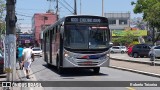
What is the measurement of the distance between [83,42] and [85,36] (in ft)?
1.22

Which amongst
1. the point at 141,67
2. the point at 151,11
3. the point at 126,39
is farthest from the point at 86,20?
the point at 126,39

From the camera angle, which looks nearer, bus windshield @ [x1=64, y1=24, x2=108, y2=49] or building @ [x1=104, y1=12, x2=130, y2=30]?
bus windshield @ [x1=64, y1=24, x2=108, y2=49]

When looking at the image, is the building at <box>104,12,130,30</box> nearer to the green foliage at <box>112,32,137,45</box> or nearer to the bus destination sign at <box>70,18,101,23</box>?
the green foliage at <box>112,32,137,45</box>

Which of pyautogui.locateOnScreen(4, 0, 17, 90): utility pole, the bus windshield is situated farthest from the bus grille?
pyautogui.locateOnScreen(4, 0, 17, 90): utility pole

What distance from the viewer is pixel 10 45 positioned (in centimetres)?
1423

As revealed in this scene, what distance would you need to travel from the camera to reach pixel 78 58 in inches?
871

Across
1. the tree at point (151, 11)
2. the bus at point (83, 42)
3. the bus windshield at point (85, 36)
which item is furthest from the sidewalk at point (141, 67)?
the tree at point (151, 11)

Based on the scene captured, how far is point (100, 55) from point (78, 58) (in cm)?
126

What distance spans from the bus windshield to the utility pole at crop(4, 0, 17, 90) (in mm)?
7259

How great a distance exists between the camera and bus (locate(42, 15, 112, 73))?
72.5 ft

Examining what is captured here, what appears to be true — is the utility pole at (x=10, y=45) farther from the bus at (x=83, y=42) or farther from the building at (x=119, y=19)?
the building at (x=119, y=19)

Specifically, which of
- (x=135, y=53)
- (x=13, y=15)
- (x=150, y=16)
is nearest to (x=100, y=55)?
(x=13, y=15)

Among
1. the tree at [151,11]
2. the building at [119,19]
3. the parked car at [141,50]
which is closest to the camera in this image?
the parked car at [141,50]

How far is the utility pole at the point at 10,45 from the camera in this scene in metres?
13.9
